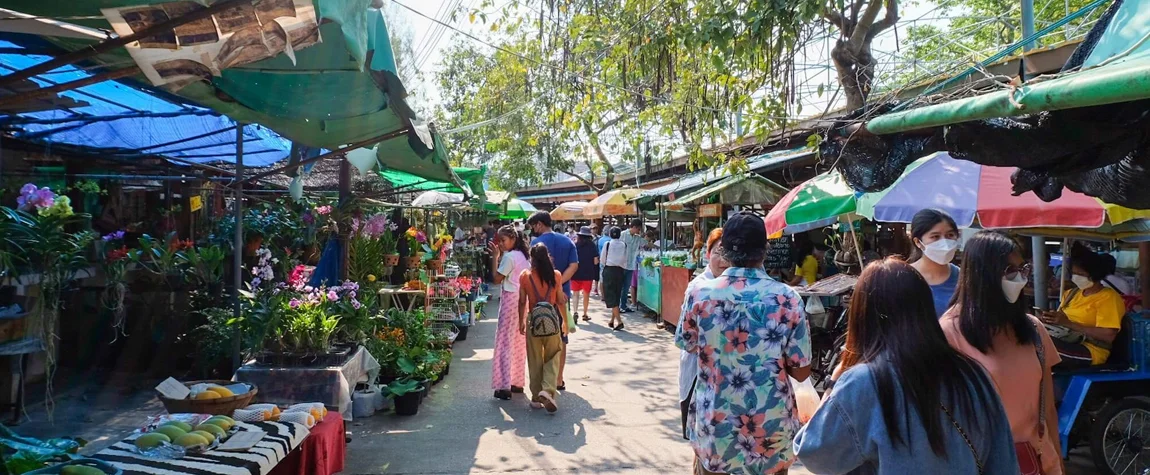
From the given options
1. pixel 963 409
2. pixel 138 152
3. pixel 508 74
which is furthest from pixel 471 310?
pixel 963 409

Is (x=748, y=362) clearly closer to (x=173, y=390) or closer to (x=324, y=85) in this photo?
(x=324, y=85)

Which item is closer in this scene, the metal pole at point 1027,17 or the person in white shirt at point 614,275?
the metal pole at point 1027,17

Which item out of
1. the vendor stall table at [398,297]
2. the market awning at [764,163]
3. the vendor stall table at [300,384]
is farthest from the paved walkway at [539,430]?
the market awning at [764,163]

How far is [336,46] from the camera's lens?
331cm

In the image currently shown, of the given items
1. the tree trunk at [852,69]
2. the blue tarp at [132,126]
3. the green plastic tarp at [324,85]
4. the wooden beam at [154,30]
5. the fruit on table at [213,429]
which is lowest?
the fruit on table at [213,429]

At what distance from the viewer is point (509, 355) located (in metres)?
6.96

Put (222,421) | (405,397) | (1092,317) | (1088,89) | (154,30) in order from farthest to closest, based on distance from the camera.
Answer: (405,397), (1092,317), (222,421), (154,30), (1088,89)

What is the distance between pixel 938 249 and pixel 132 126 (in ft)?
22.5

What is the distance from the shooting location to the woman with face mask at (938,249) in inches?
154

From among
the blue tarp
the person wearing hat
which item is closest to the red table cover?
the blue tarp

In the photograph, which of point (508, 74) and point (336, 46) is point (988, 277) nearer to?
point (336, 46)

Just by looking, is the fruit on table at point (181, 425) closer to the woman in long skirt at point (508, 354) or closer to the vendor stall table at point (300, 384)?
the vendor stall table at point (300, 384)

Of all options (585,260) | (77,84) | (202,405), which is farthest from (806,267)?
(77,84)

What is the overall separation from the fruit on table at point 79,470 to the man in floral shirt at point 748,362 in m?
2.42
